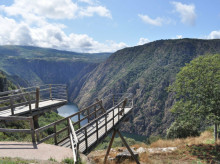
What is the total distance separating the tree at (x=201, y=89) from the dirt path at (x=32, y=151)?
10.8m

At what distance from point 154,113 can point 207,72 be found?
11520 cm

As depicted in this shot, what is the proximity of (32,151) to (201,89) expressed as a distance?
13.1m

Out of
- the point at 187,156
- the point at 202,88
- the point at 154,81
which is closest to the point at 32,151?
the point at 187,156

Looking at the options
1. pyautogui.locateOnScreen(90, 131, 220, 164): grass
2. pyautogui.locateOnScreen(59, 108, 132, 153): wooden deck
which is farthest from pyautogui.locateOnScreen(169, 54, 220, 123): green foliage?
pyautogui.locateOnScreen(59, 108, 132, 153): wooden deck

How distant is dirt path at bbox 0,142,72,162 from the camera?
6766mm

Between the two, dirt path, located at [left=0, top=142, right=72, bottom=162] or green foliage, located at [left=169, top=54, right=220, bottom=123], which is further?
green foliage, located at [left=169, top=54, right=220, bottom=123]

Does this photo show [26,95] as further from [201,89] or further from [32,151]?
[201,89]

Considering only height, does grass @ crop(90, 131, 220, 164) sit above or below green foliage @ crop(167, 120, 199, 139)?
above

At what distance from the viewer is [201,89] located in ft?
46.7

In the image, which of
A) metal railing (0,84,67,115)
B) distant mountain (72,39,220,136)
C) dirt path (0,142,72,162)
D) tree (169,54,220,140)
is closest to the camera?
dirt path (0,142,72,162)

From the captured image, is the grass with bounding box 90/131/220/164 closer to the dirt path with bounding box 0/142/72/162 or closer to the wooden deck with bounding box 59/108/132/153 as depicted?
the wooden deck with bounding box 59/108/132/153

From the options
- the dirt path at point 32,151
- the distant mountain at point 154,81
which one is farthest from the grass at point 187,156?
the distant mountain at point 154,81

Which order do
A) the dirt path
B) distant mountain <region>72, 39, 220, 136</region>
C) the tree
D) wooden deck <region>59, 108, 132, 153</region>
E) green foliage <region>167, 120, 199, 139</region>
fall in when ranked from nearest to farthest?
1. the dirt path
2. wooden deck <region>59, 108, 132, 153</region>
3. the tree
4. green foliage <region>167, 120, 199, 139</region>
5. distant mountain <region>72, 39, 220, 136</region>

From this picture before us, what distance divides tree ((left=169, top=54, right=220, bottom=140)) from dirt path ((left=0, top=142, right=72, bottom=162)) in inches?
423
